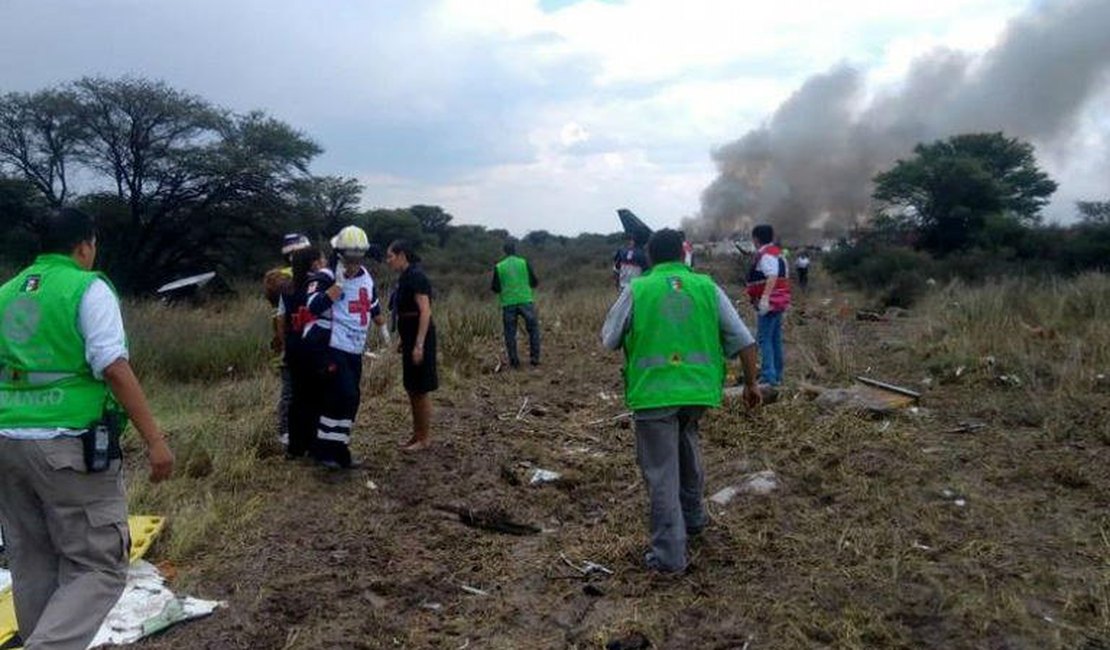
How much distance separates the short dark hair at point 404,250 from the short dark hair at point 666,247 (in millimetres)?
2741

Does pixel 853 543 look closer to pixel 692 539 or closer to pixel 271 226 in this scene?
pixel 692 539

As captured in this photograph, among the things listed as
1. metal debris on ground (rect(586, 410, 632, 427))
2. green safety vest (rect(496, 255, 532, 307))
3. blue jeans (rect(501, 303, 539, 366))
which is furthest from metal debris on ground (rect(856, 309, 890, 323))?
metal debris on ground (rect(586, 410, 632, 427))

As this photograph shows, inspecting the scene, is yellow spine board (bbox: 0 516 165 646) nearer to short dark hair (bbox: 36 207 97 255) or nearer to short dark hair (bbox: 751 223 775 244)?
short dark hair (bbox: 36 207 97 255)

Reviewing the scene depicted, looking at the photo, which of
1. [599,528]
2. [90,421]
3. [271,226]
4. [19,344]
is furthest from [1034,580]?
[271,226]

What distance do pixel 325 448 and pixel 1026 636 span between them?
4365 mm

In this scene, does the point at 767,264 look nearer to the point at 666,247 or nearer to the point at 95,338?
the point at 666,247

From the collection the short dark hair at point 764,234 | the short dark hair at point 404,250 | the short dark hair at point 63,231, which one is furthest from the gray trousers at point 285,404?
the short dark hair at point 764,234

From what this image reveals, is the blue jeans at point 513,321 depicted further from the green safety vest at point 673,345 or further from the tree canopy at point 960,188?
the tree canopy at point 960,188

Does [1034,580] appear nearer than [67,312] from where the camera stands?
No

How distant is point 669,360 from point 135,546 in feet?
9.09

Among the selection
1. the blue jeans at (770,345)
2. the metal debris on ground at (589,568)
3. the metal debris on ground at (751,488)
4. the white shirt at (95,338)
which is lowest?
the metal debris on ground at (589,568)

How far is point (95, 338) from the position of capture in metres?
3.40

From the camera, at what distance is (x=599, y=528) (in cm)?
546

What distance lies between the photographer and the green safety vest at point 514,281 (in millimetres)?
11828
